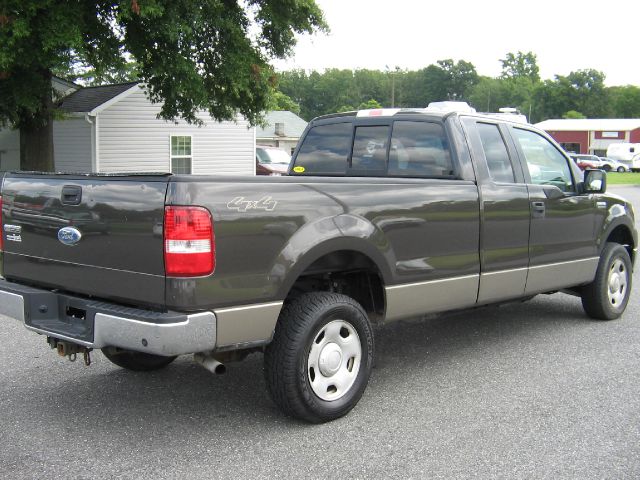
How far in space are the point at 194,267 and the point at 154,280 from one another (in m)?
0.24

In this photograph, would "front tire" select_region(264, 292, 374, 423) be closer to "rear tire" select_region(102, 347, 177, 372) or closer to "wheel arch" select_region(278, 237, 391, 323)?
"wheel arch" select_region(278, 237, 391, 323)

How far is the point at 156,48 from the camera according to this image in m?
17.4

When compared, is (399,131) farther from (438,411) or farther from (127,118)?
(127,118)

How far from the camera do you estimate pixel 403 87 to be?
5408 inches

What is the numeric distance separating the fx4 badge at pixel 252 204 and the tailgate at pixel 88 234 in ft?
1.20

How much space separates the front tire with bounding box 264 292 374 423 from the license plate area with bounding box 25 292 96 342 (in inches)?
44.2

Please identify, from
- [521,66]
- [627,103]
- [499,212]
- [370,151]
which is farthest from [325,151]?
[521,66]

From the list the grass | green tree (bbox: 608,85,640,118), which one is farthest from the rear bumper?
green tree (bbox: 608,85,640,118)

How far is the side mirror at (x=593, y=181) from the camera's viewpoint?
20.9ft

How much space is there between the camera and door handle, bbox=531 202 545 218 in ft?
18.9

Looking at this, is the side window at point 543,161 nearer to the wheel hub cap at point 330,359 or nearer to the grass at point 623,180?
the wheel hub cap at point 330,359

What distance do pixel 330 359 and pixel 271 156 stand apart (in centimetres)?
2668

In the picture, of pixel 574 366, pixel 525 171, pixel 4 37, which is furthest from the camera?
pixel 4 37

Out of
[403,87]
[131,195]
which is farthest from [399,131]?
[403,87]
